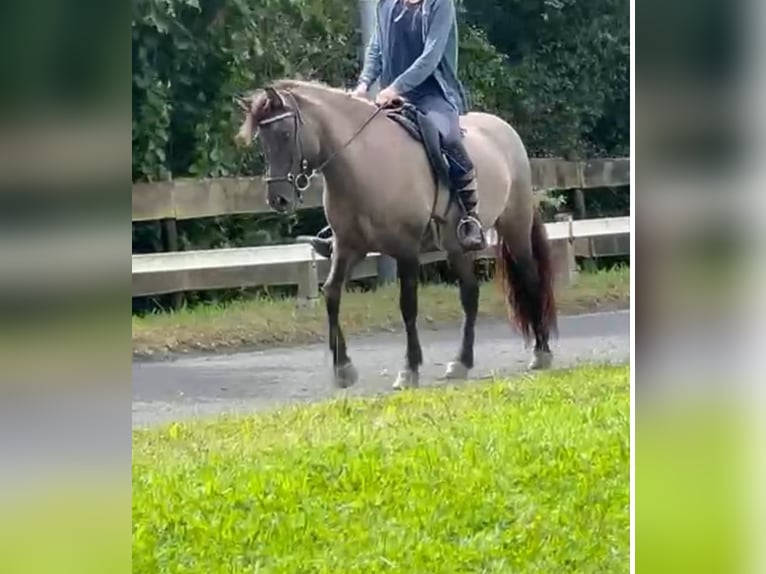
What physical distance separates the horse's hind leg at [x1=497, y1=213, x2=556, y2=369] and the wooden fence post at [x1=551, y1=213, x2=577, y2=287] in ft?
0.07

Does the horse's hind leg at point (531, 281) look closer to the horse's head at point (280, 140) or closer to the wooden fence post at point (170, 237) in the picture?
the horse's head at point (280, 140)

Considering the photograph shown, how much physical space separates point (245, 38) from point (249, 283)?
640 millimetres

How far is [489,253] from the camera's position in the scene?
347cm

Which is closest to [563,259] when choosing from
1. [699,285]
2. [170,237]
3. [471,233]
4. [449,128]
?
[471,233]

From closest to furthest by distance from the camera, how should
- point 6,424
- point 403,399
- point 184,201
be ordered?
point 6,424, point 184,201, point 403,399

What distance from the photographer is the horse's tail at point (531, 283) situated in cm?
347

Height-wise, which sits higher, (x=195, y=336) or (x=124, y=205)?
(x=124, y=205)

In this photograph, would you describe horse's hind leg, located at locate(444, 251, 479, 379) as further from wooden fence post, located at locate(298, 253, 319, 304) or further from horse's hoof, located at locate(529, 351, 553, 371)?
wooden fence post, located at locate(298, 253, 319, 304)

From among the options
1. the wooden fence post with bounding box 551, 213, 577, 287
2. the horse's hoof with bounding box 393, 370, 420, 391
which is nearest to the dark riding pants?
the wooden fence post with bounding box 551, 213, 577, 287

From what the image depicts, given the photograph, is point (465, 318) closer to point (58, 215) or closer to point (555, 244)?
point (555, 244)

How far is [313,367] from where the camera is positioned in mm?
3293

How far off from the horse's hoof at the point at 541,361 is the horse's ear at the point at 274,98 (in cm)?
102

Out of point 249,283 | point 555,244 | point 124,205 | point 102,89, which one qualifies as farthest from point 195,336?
point 555,244

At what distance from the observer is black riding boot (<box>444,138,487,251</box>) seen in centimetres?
339
